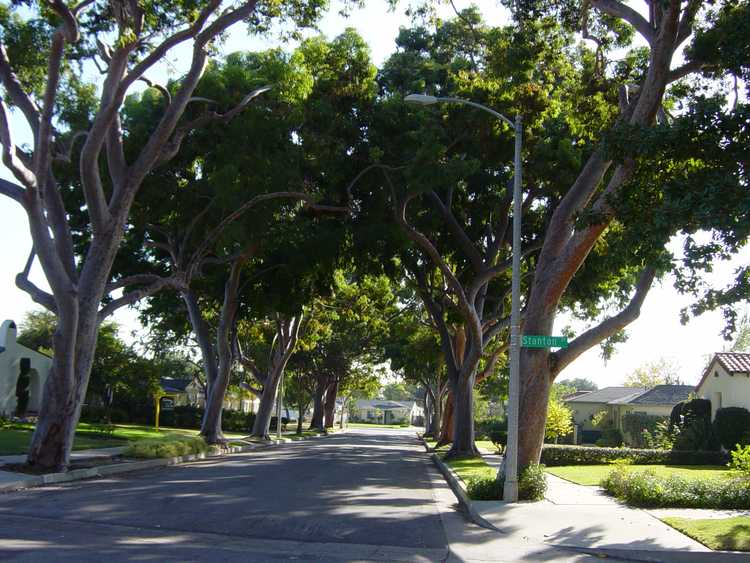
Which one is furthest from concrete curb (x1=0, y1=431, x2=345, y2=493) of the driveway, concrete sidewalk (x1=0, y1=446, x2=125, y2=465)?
concrete sidewalk (x1=0, y1=446, x2=125, y2=465)

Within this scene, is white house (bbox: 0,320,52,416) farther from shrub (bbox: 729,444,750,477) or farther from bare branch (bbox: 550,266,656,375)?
shrub (bbox: 729,444,750,477)

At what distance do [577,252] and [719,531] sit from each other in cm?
598

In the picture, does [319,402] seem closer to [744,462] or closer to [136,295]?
[136,295]

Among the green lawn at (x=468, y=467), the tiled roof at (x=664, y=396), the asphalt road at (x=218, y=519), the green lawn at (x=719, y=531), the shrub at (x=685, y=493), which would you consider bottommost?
the asphalt road at (x=218, y=519)

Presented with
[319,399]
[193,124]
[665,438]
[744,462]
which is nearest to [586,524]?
[744,462]

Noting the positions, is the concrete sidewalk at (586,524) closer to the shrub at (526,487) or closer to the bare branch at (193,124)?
the shrub at (526,487)

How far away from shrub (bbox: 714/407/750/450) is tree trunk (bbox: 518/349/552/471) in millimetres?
14588

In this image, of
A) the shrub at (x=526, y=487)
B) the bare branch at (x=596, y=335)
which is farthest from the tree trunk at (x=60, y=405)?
the bare branch at (x=596, y=335)

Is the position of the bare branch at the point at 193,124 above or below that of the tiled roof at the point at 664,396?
above

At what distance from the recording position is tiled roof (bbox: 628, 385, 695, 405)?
46250 millimetres

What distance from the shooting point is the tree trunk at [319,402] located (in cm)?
6302

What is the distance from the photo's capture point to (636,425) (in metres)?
40.8

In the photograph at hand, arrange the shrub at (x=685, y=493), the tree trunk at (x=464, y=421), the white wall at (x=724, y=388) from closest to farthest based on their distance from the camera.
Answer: the shrub at (x=685, y=493), the tree trunk at (x=464, y=421), the white wall at (x=724, y=388)

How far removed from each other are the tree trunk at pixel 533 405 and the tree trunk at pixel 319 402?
47253 mm
